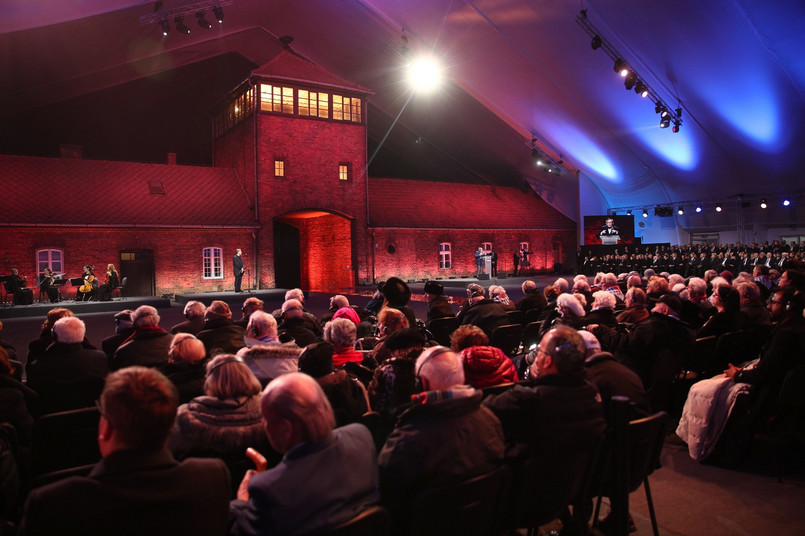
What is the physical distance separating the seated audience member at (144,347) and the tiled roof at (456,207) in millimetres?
20852

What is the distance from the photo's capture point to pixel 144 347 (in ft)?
17.0

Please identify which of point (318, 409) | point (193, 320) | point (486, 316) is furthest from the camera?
point (486, 316)

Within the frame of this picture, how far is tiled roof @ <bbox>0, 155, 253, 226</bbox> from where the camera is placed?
782 inches

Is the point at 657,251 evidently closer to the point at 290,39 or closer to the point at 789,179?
the point at 789,179

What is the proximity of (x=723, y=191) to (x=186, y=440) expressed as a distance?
2778 centimetres

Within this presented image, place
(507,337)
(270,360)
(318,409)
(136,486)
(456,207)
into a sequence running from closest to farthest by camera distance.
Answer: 1. (136,486)
2. (318,409)
3. (270,360)
4. (507,337)
5. (456,207)

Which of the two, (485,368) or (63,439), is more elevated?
(485,368)

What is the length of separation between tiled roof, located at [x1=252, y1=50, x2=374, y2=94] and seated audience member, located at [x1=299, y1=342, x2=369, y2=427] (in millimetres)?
21566

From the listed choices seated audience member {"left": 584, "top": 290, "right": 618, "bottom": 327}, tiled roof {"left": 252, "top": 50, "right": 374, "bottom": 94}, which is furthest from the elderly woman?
tiled roof {"left": 252, "top": 50, "right": 374, "bottom": 94}

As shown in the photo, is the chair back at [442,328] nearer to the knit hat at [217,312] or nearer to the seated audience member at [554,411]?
the knit hat at [217,312]

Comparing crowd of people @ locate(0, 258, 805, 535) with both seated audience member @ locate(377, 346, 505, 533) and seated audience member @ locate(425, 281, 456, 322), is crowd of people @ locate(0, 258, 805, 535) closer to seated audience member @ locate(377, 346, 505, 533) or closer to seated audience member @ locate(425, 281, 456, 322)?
seated audience member @ locate(377, 346, 505, 533)

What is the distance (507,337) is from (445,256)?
21747 millimetres

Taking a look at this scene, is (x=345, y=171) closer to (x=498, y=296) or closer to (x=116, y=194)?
(x=116, y=194)

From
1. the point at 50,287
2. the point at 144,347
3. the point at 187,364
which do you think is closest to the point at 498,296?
the point at 144,347
